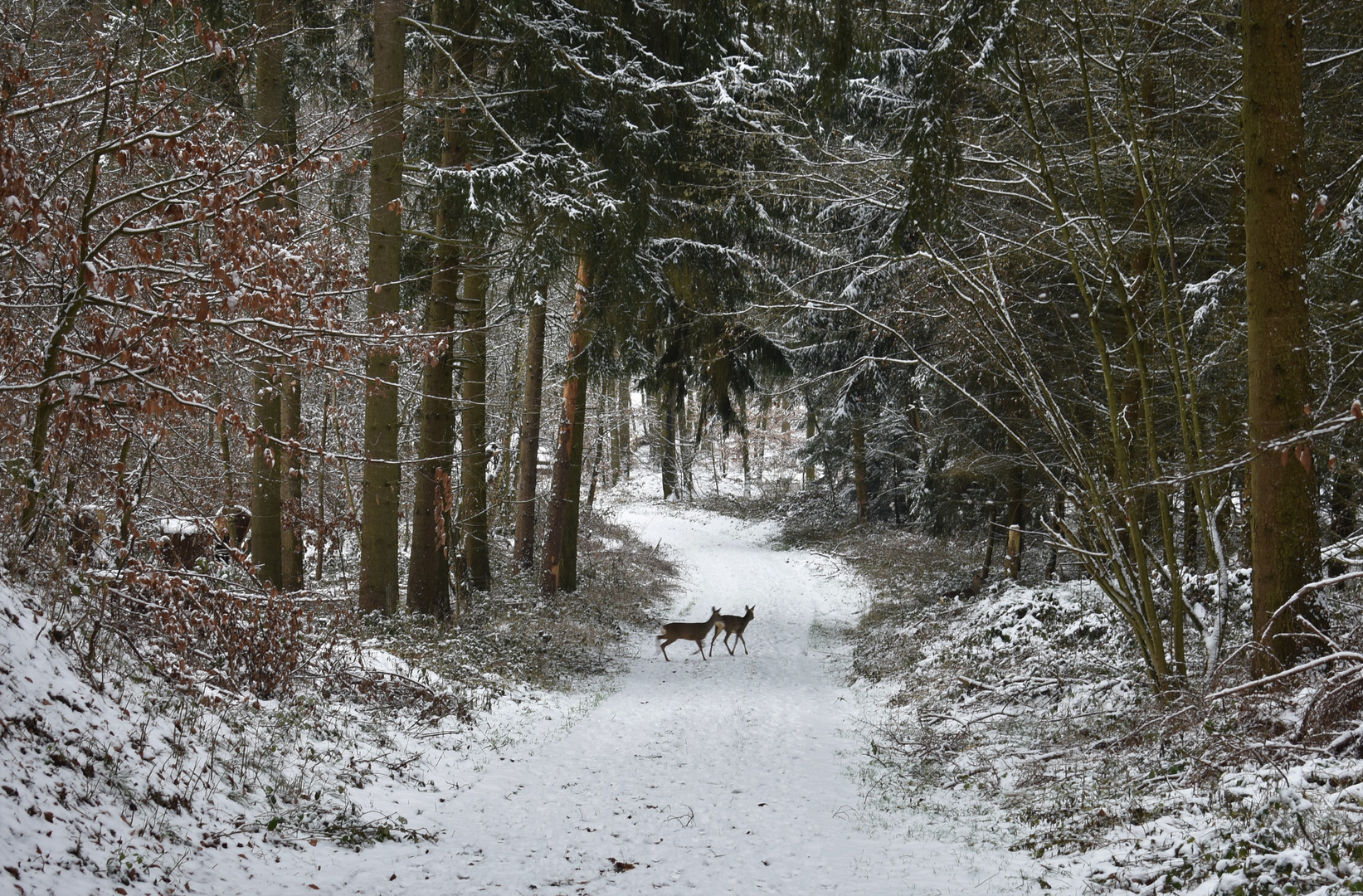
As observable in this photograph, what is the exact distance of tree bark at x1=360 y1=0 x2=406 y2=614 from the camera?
9.30 meters

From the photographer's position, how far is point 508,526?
77.2ft

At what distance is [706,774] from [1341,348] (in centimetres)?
659

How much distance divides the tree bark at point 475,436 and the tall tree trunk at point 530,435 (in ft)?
3.14

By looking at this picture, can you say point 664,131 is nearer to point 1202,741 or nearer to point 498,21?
point 498,21

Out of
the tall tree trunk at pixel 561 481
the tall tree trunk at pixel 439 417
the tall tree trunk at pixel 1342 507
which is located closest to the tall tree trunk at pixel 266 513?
the tall tree trunk at pixel 439 417

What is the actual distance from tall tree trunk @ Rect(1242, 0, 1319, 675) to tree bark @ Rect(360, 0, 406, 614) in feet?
25.3

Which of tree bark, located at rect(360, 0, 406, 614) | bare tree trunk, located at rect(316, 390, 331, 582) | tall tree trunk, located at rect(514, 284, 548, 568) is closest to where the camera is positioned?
bare tree trunk, located at rect(316, 390, 331, 582)

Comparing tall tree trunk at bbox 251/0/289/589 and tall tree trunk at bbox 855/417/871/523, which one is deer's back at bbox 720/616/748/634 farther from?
tall tree trunk at bbox 855/417/871/523

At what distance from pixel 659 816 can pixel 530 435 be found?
9839 millimetres

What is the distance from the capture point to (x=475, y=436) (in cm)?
1351

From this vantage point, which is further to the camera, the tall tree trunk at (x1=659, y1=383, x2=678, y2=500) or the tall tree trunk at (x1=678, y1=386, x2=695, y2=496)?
the tall tree trunk at (x1=678, y1=386, x2=695, y2=496)

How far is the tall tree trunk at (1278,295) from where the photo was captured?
535cm

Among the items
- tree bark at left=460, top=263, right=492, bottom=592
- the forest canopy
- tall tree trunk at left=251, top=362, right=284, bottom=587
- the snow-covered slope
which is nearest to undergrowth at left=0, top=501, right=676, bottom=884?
the snow-covered slope

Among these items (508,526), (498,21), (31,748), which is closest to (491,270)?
(498,21)
